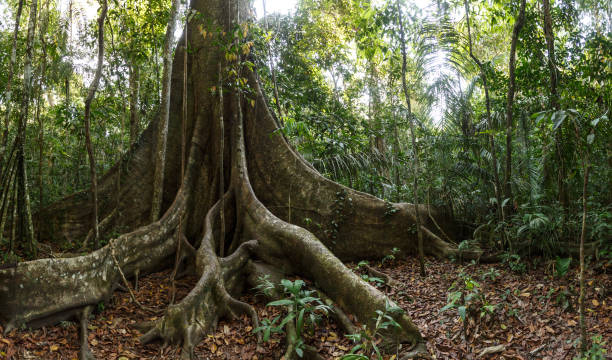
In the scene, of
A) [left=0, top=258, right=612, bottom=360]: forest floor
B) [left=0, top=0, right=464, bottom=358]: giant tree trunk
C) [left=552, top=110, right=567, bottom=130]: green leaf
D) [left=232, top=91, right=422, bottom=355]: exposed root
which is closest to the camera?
[left=552, top=110, right=567, bottom=130]: green leaf

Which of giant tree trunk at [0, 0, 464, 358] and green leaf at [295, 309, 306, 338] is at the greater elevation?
giant tree trunk at [0, 0, 464, 358]

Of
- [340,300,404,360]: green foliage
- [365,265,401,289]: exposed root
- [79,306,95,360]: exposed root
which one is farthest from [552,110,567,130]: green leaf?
[79,306,95,360]: exposed root

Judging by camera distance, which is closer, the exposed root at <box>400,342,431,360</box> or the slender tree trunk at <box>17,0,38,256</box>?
the exposed root at <box>400,342,431,360</box>

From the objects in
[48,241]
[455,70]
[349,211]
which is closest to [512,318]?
[349,211]

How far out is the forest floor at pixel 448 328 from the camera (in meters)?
3.21

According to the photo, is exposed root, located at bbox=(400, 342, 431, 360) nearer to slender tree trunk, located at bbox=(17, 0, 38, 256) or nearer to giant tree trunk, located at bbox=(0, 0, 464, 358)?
giant tree trunk, located at bbox=(0, 0, 464, 358)

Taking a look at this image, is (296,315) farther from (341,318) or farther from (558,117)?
(558,117)

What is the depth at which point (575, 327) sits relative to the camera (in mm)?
3305

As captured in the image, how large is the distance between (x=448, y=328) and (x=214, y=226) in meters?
3.59

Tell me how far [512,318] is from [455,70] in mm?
3406

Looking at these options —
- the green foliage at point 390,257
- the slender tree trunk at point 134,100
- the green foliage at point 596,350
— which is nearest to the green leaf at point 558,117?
the green foliage at point 596,350

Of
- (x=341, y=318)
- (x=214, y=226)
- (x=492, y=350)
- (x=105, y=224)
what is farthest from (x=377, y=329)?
(x=105, y=224)

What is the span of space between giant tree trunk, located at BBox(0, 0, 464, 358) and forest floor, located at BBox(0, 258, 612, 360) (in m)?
0.19

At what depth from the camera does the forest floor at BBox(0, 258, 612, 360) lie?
3.21 metres
